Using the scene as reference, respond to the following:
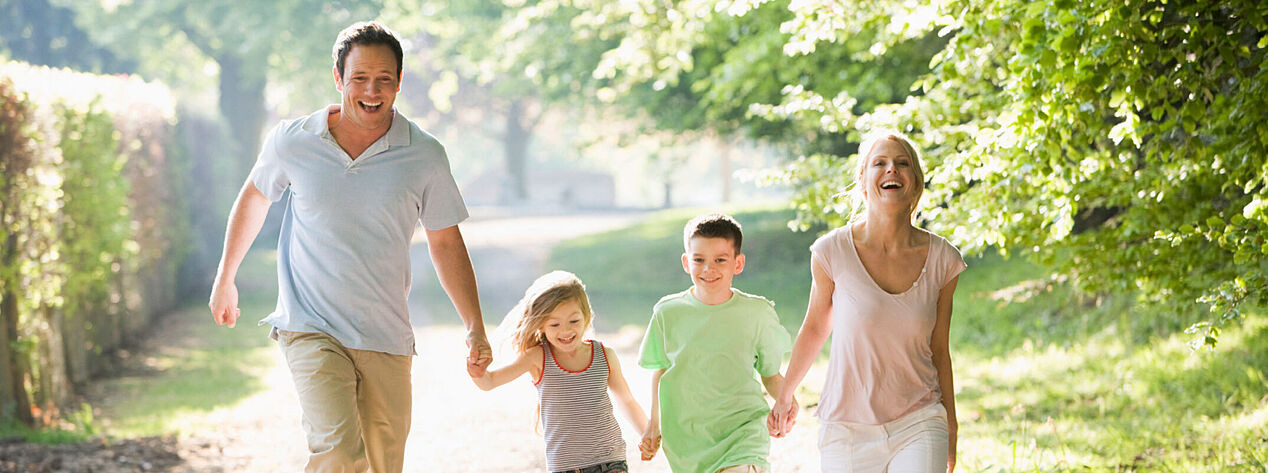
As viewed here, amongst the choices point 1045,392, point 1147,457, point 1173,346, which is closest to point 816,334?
point 1147,457

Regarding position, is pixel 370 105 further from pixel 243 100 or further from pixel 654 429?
pixel 243 100

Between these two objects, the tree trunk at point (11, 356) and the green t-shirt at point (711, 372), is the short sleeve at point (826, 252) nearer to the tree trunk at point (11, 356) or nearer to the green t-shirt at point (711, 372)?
the green t-shirt at point (711, 372)

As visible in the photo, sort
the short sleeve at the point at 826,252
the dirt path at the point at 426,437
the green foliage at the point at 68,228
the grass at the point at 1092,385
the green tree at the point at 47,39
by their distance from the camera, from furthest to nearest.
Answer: the green tree at the point at 47,39 → the green foliage at the point at 68,228 → the dirt path at the point at 426,437 → the grass at the point at 1092,385 → the short sleeve at the point at 826,252

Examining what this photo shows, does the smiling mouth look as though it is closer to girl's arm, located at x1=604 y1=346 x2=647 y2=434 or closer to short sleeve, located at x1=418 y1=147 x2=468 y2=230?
short sleeve, located at x1=418 y1=147 x2=468 y2=230

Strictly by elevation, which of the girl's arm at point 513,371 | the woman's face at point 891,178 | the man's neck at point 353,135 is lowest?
the girl's arm at point 513,371

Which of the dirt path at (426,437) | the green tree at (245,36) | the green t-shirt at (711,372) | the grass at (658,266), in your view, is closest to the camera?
the green t-shirt at (711,372)

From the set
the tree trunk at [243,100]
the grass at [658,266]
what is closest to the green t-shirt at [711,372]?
the grass at [658,266]

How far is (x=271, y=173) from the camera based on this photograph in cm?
437

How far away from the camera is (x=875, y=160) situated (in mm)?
3975

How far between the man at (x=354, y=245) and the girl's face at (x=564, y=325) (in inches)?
11.1

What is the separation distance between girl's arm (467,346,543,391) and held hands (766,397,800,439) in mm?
950

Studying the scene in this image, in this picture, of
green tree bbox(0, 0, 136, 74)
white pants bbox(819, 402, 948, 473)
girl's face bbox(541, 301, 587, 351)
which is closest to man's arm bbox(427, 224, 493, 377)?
girl's face bbox(541, 301, 587, 351)

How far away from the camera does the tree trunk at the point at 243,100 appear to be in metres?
37.0

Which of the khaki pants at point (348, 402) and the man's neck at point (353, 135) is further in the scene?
the man's neck at point (353, 135)
